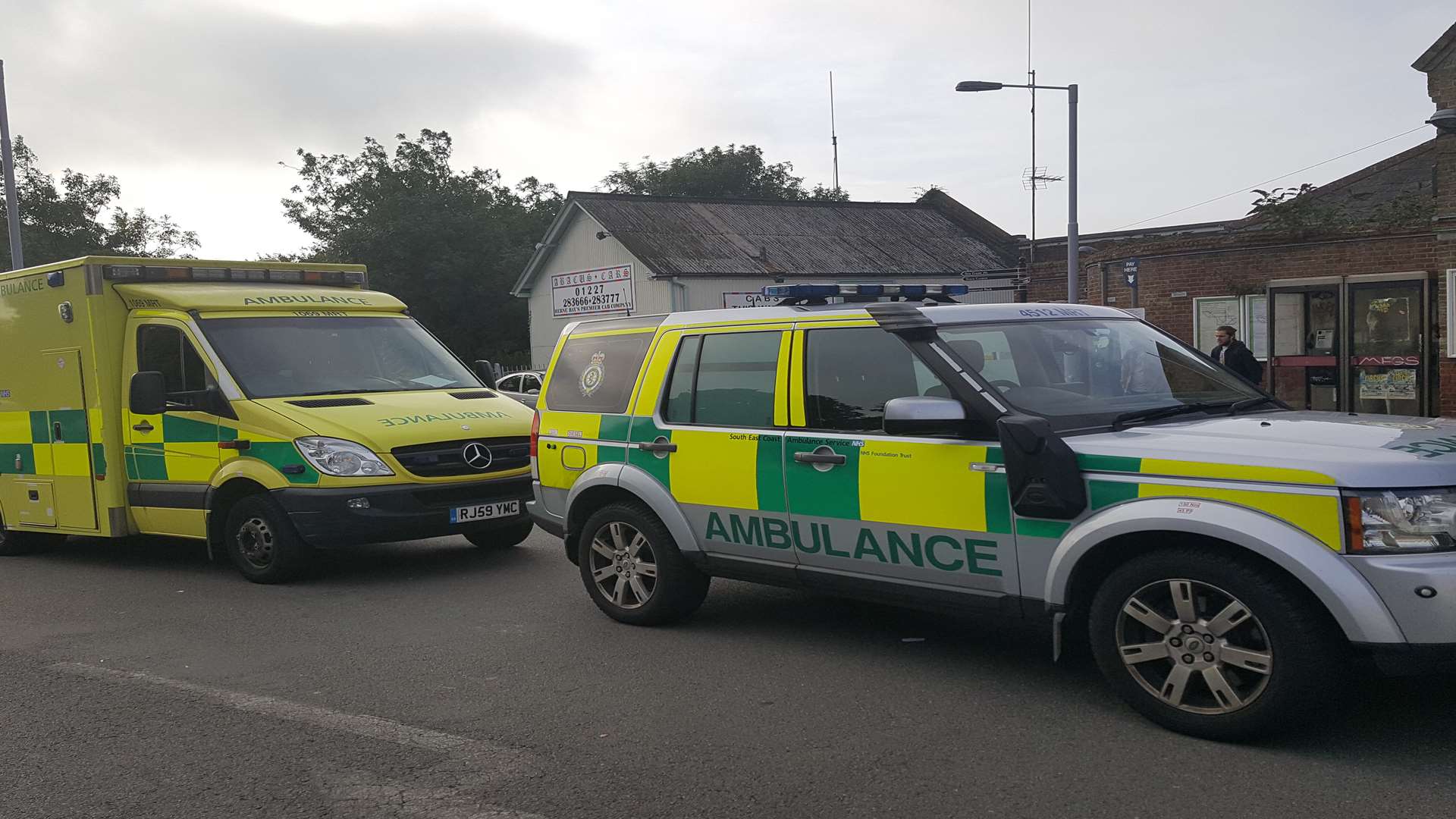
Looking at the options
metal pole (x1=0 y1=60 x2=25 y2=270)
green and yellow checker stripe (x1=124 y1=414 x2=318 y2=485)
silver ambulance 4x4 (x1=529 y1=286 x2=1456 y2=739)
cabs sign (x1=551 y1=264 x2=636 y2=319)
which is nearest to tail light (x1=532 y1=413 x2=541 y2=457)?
silver ambulance 4x4 (x1=529 y1=286 x2=1456 y2=739)

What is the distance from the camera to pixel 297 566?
341 inches

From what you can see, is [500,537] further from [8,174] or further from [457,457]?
[8,174]

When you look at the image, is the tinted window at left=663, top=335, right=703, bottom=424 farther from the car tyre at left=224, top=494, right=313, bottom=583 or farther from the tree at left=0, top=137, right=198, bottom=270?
the tree at left=0, top=137, right=198, bottom=270

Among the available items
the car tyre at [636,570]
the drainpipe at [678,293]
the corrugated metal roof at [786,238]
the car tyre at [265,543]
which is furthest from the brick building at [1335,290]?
the corrugated metal roof at [786,238]

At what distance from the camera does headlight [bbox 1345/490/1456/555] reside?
4168 millimetres

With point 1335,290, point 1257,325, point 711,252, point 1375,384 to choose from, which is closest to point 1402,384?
point 1375,384

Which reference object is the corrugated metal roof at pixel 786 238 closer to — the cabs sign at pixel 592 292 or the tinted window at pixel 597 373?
the cabs sign at pixel 592 292

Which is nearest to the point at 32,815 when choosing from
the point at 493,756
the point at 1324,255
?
the point at 493,756

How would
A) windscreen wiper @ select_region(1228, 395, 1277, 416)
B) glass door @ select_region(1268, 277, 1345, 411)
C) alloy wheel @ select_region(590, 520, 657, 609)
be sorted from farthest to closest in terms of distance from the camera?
glass door @ select_region(1268, 277, 1345, 411)
alloy wheel @ select_region(590, 520, 657, 609)
windscreen wiper @ select_region(1228, 395, 1277, 416)

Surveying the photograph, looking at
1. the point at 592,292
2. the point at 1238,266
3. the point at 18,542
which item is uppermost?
the point at 592,292

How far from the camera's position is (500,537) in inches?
393

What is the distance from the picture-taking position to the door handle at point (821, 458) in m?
5.71

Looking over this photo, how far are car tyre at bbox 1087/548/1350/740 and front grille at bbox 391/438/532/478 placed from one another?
4715 millimetres

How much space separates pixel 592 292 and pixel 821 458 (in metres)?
32.6
